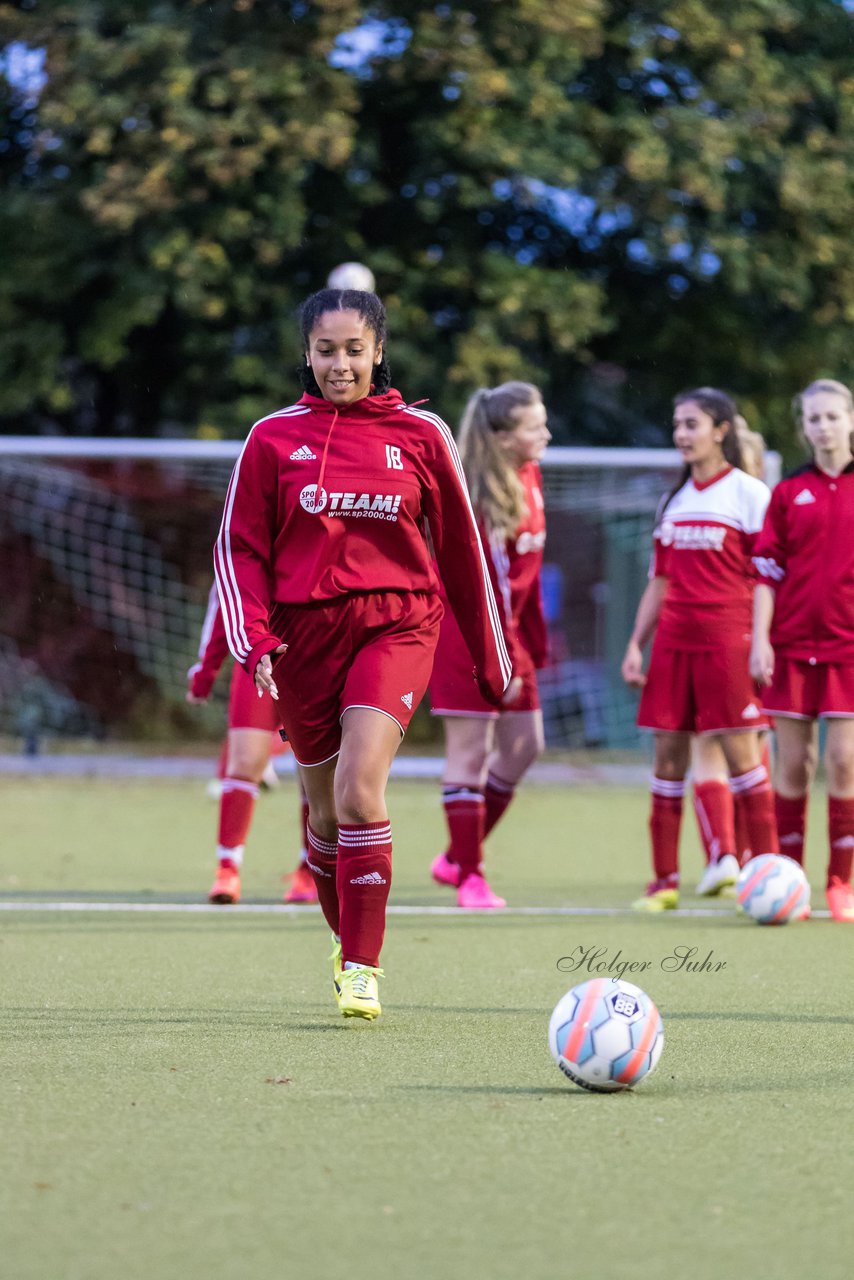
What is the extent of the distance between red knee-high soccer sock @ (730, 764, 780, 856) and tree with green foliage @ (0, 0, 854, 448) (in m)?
9.03

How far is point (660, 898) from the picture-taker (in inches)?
307

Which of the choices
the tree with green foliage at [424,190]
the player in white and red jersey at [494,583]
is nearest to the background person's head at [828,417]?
the player in white and red jersey at [494,583]

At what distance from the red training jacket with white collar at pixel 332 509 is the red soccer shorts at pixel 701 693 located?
113 inches

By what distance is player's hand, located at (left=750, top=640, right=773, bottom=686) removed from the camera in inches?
286

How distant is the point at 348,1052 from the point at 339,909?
2.29 ft

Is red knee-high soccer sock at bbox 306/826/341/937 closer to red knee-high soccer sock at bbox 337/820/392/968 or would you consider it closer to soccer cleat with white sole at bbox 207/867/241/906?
red knee-high soccer sock at bbox 337/820/392/968

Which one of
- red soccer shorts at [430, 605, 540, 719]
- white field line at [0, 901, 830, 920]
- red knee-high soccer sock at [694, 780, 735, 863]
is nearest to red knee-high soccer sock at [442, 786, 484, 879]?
white field line at [0, 901, 830, 920]

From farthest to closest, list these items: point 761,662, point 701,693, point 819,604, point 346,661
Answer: point 701,693 → point 819,604 → point 761,662 → point 346,661

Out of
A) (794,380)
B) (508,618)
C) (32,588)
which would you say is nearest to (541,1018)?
(508,618)

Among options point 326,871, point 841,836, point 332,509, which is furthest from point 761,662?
point 332,509

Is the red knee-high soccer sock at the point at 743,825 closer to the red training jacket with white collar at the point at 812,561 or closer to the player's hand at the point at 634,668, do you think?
the player's hand at the point at 634,668

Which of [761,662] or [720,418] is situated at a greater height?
[720,418]

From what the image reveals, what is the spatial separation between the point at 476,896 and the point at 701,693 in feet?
4.01

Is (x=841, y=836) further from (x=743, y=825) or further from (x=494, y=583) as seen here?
(x=494, y=583)
